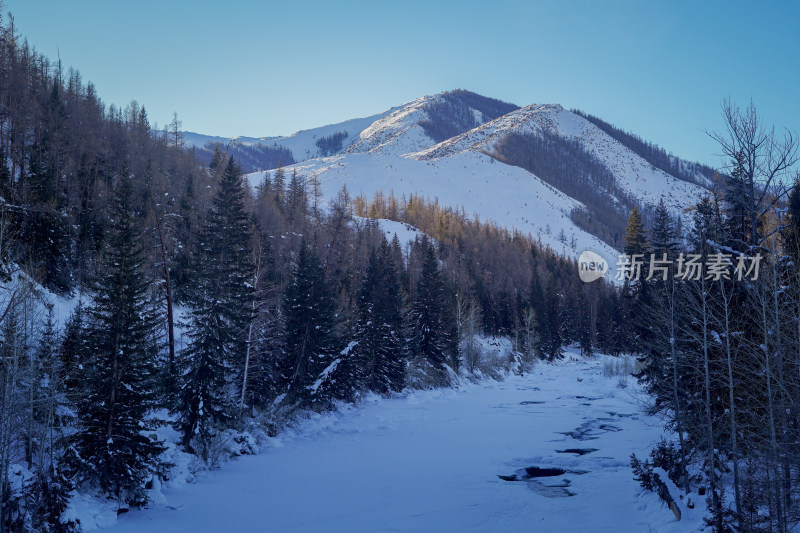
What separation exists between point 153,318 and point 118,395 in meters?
3.15

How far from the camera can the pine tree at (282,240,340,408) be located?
107ft

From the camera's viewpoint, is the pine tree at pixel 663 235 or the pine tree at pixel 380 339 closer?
the pine tree at pixel 663 235

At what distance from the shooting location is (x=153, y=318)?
18.4 m

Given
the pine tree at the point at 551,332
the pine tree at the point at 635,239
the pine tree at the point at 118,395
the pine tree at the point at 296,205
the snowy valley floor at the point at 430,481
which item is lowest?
the pine tree at the point at 551,332

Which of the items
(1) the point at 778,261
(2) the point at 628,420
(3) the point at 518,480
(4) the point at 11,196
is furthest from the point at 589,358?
(4) the point at 11,196

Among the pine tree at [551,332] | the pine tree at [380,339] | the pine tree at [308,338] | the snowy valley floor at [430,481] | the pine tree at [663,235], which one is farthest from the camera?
the pine tree at [551,332]

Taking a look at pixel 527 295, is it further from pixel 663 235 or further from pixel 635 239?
pixel 663 235

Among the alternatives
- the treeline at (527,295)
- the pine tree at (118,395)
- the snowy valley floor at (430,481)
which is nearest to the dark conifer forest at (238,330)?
the pine tree at (118,395)

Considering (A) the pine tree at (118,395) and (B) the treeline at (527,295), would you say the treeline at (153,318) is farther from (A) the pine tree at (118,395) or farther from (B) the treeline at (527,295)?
(B) the treeline at (527,295)

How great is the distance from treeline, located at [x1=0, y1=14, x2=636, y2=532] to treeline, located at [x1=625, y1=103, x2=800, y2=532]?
61.7 ft

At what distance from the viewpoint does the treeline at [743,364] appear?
1141 centimetres

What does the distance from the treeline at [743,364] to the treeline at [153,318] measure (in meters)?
18.8

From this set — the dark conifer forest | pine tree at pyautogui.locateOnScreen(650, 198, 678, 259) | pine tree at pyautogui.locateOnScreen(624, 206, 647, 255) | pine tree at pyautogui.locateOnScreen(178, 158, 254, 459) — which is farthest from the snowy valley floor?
pine tree at pyautogui.locateOnScreen(624, 206, 647, 255)

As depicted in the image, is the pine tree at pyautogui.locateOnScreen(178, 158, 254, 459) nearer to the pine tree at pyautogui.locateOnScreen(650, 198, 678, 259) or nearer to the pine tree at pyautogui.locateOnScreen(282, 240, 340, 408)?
the pine tree at pyautogui.locateOnScreen(282, 240, 340, 408)
